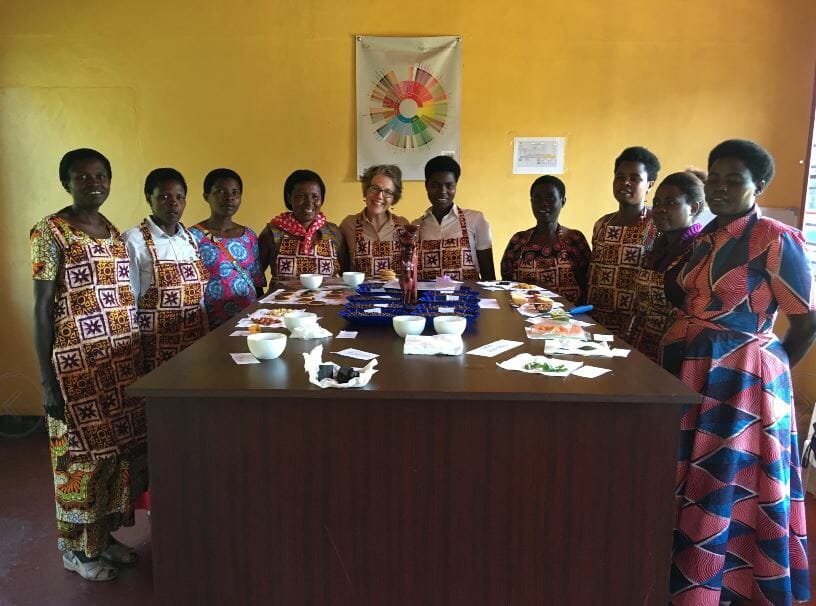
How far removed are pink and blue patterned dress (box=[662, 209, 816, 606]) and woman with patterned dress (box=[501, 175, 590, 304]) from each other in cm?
102

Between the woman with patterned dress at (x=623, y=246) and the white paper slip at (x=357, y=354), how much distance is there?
1.38 metres

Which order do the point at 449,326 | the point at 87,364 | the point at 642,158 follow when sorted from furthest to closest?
1. the point at 642,158
2. the point at 87,364
3. the point at 449,326

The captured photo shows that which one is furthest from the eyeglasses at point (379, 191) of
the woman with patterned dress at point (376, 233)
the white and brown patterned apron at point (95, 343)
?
the white and brown patterned apron at point (95, 343)

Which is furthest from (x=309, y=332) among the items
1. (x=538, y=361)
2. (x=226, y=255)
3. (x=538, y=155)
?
(x=538, y=155)

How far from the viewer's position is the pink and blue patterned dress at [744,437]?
175cm

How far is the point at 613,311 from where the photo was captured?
8.75 ft

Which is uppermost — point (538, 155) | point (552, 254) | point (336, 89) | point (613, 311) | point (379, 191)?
point (336, 89)

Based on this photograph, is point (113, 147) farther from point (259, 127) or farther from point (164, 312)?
point (164, 312)

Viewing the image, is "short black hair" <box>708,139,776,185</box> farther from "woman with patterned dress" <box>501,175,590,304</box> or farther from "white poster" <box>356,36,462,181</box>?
"white poster" <box>356,36,462,181</box>

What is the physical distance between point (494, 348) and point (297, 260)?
1517 millimetres

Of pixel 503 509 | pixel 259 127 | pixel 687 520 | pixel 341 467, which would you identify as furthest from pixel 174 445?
pixel 259 127

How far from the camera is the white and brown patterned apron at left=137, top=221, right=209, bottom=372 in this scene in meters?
2.31

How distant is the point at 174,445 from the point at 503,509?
2.40ft

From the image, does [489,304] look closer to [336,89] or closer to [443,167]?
[443,167]
